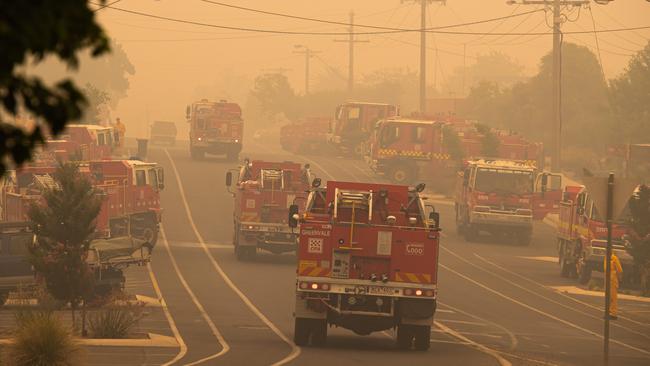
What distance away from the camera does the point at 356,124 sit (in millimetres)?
82188

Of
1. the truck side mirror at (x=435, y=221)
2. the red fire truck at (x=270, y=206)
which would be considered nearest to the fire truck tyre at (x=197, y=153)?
the red fire truck at (x=270, y=206)

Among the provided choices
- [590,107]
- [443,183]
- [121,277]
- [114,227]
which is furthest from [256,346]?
[590,107]

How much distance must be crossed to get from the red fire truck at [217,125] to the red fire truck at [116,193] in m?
28.8

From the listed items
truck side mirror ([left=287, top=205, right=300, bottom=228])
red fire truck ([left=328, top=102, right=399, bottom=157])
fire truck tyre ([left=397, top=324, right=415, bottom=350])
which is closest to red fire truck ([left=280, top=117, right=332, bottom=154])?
red fire truck ([left=328, top=102, right=399, bottom=157])

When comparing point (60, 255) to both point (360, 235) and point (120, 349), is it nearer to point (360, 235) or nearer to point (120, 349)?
point (120, 349)

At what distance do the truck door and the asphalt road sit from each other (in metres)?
1.42

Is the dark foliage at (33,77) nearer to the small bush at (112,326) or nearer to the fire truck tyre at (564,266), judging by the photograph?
the small bush at (112,326)

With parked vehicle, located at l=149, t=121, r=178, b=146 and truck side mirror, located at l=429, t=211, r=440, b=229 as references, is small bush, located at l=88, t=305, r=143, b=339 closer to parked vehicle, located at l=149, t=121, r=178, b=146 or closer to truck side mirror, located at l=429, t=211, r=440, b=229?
truck side mirror, located at l=429, t=211, r=440, b=229

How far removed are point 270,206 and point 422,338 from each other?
1683 centimetres

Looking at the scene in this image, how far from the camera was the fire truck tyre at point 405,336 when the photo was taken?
76.1 ft

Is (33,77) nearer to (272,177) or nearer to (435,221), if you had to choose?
(435,221)

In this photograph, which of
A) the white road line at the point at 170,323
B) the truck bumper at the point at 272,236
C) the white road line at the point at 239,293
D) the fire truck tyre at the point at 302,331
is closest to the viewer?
the white road line at the point at 170,323

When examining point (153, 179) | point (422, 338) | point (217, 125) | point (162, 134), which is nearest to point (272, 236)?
point (153, 179)

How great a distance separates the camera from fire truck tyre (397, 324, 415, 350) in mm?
23188
